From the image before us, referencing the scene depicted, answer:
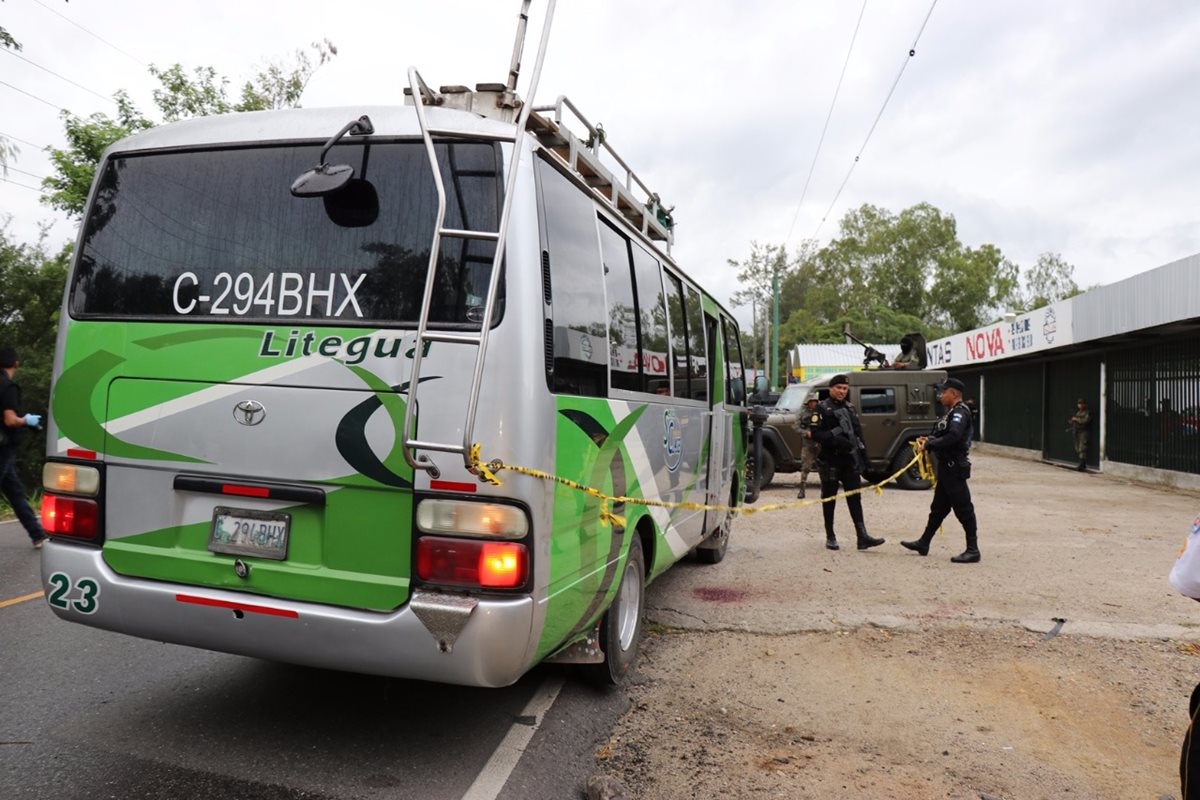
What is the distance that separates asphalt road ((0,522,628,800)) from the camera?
10.2ft

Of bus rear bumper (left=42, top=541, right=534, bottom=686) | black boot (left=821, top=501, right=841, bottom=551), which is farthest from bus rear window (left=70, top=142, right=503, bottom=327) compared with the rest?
black boot (left=821, top=501, right=841, bottom=551)

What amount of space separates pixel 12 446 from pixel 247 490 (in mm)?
5496

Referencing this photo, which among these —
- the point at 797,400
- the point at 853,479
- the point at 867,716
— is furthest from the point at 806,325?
the point at 867,716

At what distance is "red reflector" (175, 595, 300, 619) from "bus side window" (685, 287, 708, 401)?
3446mm

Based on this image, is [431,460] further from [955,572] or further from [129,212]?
[955,572]

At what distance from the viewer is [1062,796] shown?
131 inches

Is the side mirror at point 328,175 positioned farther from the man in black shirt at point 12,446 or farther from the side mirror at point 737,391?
the man in black shirt at point 12,446

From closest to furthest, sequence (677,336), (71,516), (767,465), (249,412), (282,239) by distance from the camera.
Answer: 1. (249,412)
2. (282,239)
3. (71,516)
4. (677,336)
5. (767,465)

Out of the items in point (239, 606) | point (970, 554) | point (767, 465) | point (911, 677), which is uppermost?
point (239, 606)

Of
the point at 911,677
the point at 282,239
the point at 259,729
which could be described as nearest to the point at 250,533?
the point at 259,729

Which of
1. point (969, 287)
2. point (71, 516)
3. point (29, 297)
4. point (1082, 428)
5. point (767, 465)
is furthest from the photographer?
point (969, 287)

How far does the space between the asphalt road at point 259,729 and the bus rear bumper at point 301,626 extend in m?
0.49

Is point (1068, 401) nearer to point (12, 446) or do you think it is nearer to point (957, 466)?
point (957, 466)

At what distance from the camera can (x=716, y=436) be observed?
266 inches
